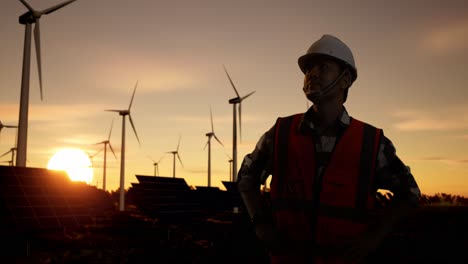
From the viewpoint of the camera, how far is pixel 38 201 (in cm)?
1231

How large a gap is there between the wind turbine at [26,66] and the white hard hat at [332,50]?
695 inches

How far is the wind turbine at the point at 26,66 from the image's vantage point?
18969 millimetres

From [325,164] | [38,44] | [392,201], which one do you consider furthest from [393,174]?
[38,44]

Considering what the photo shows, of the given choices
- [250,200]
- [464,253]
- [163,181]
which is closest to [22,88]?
[163,181]

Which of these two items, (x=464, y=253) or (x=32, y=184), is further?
(x=32, y=184)

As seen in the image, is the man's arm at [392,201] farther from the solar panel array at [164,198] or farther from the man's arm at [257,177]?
the solar panel array at [164,198]

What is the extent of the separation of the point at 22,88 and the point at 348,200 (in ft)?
65.0

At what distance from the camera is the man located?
111 inches

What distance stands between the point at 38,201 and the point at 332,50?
434 inches

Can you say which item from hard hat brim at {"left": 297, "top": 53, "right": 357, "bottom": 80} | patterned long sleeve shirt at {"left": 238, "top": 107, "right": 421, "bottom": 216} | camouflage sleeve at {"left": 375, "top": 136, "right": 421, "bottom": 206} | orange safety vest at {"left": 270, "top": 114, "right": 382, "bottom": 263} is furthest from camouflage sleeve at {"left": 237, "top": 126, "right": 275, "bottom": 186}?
camouflage sleeve at {"left": 375, "top": 136, "right": 421, "bottom": 206}

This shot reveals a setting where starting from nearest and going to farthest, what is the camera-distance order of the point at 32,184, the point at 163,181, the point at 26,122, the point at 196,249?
1. the point at 32,184
2. the point at 196,249
3. the point at 26,122
4. the point at 163,181

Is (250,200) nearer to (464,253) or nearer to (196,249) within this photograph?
(464,253)

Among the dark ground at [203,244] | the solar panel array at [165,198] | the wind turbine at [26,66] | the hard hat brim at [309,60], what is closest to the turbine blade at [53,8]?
the wind turbine at [26,66]

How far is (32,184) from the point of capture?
13.0 metres
